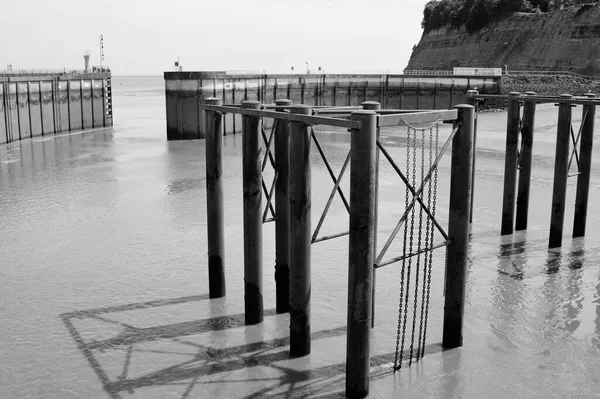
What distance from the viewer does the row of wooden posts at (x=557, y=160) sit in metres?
15.9

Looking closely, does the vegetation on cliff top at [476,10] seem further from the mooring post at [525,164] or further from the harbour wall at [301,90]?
the mooring post at [525,164]

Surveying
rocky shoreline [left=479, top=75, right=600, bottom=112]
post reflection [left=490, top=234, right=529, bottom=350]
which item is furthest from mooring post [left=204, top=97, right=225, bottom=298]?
rocky shoreline [left=479, top=75, right=600, bottom=112]

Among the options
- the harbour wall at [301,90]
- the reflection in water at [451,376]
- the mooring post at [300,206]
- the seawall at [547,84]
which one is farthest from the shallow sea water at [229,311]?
the seawall at [547,84]

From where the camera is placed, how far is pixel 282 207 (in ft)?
37.2

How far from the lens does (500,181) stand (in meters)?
27.2

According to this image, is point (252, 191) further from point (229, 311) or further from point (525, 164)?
point (525, 164)

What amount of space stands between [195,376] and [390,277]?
6.00 metres

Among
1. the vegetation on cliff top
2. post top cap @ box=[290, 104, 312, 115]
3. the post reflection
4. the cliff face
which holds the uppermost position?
the vegetation on cliff top

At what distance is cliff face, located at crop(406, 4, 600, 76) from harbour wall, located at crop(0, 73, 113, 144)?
54205 millimetres

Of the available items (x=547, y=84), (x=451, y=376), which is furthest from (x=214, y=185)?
(x=547, y=84)

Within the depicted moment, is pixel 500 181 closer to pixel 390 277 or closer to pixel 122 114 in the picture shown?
pixel 390 277

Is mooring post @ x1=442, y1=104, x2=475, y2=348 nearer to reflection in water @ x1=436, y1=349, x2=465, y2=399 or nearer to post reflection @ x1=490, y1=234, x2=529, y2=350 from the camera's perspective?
reflection in water @ x1=436, y1=349, x2=465, y2=399

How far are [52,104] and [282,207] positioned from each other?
3667 cm

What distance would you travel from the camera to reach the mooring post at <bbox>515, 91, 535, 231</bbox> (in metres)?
17.6
